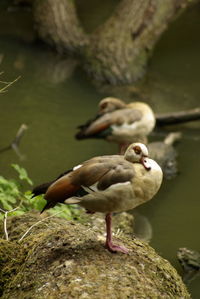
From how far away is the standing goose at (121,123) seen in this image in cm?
847

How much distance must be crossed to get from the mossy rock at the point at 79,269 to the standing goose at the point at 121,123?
14.9 feet

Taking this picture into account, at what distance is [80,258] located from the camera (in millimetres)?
3549

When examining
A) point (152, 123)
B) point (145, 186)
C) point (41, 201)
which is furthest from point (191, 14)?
point (145, 186)

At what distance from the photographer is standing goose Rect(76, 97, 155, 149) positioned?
847cm

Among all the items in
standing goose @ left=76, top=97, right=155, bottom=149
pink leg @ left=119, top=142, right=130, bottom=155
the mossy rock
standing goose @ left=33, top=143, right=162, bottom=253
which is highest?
standing goose @ left=33, top=143, right=162, bottom=253

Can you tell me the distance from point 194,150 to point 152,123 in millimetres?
1015

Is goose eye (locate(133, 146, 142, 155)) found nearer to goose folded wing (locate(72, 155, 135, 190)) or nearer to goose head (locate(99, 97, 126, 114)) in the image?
goose folded wing (locate(72, 155, 135, 190))

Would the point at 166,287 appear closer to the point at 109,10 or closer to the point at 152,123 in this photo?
the point at 152,123

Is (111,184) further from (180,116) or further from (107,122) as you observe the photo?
(180,116)

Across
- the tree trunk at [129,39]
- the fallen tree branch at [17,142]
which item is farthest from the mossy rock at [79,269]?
the tree trunk at [129,39]

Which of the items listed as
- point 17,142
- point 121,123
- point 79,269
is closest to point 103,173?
point 79,269

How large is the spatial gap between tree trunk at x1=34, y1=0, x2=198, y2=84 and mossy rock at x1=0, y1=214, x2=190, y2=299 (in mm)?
7421

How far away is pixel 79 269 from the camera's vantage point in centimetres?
345

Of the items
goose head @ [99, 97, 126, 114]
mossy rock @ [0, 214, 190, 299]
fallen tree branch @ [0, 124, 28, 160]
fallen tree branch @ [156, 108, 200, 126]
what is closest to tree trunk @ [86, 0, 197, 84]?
fallen tree branch @ [156, 108, 200, 126]
